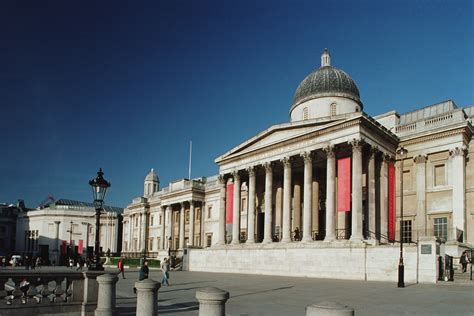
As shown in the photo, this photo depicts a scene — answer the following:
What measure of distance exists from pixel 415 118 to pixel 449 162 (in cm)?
723

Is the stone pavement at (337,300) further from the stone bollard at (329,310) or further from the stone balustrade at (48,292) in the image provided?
the stone bollard at (329,310)

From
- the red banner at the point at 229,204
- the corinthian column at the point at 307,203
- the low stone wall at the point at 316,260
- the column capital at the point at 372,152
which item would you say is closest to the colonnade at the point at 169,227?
the red banner at the point at 229,204

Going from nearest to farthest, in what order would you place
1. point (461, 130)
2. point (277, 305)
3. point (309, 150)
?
point (277, 305), point (461, 130), point (309, 150)

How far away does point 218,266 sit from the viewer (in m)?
42.7

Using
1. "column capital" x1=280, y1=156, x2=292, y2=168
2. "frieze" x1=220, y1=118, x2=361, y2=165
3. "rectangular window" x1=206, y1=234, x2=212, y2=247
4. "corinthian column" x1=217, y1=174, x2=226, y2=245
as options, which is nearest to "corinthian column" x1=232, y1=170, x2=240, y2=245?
"corinthian column" x1=217, y1=174, x2=226, y2=245

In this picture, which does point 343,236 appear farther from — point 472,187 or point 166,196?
point 166,196

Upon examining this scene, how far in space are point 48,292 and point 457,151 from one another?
30709 mm

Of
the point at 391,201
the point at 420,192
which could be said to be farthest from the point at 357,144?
the point at 420,192

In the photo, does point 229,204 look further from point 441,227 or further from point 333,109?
point 441,227

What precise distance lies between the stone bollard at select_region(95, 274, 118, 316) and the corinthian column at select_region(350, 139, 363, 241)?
72.5 feet

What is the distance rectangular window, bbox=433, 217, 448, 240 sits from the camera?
34500 millimetres

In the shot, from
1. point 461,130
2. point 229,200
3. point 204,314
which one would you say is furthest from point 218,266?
point 204,314

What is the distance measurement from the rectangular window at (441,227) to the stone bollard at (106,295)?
94.1 feet

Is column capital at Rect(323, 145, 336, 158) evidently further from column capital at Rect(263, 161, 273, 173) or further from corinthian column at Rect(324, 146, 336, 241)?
column capital at Rect(263, 161, 273, 173)
